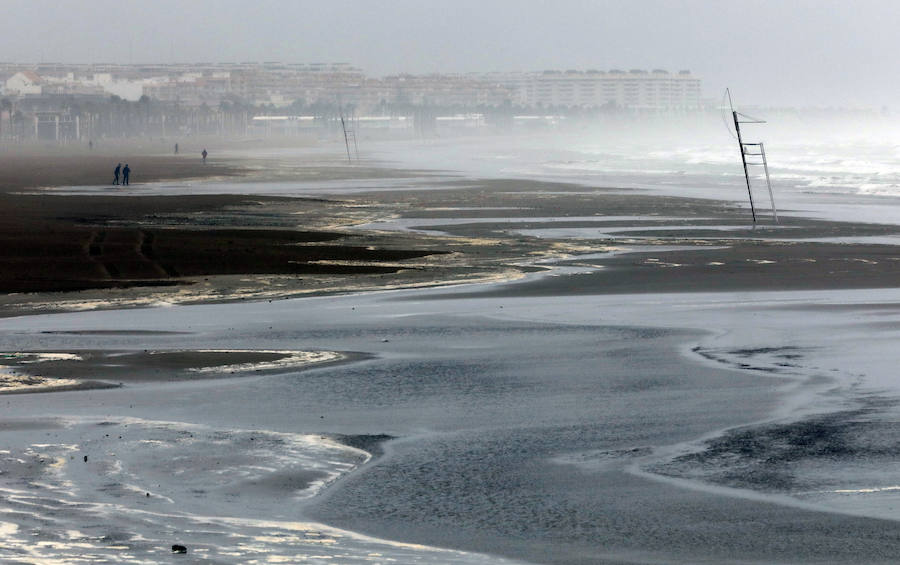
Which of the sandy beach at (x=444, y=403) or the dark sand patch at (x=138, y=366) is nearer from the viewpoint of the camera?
the sandy beach at (x=444, y=403)

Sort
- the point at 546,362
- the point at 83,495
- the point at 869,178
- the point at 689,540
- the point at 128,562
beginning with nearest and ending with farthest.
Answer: the point at 128,562, the point at 689,540, the point at 83,495, the point at 546,362, the point at 869,178

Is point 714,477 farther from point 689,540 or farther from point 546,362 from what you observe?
point 546,362

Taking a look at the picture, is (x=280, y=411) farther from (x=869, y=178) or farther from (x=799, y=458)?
(x=869, y=178)

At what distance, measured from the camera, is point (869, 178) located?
→ 71.4m

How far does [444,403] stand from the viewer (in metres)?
12.6

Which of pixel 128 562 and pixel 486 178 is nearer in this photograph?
pixel 128 562

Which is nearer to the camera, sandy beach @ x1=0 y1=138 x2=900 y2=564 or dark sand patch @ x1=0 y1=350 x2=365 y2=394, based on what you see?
sandy beach @ x1=0 y1=138 x2=900 y2=564

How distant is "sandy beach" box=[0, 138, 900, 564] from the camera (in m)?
8.29

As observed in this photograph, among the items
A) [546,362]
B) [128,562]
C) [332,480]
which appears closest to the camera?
[128,562]

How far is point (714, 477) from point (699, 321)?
8.86 metres

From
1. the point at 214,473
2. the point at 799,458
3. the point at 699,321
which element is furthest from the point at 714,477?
the point at 699,321

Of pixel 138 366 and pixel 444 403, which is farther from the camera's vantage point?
pixel 138 366

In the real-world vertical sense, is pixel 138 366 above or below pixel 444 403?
below

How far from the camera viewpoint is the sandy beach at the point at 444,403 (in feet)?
27.2
